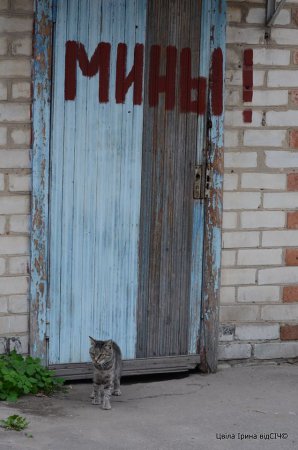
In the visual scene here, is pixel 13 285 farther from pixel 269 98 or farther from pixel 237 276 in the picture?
pixel 269 98

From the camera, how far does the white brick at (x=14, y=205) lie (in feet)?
22.1

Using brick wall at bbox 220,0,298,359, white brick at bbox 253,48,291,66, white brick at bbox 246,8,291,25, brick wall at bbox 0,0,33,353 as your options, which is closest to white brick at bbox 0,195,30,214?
brick wall at bbox 0,0,33,353

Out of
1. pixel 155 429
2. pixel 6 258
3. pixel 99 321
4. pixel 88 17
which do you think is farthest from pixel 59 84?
pixel 155 429

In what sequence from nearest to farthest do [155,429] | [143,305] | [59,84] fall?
[155,429] < [59,84] < [143,305]

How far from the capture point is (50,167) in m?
6.82

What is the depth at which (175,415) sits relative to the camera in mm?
6535

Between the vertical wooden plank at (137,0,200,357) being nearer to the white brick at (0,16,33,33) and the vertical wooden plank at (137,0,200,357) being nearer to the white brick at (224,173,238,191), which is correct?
the white brick at (224,173,238,191)

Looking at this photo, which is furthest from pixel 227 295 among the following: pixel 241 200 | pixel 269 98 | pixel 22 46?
pixel 22 46

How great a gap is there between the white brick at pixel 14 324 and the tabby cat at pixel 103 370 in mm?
508

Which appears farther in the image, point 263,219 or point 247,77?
point 263,219

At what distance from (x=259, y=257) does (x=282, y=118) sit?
1.06 metres

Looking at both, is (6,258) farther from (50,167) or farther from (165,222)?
(165,222)

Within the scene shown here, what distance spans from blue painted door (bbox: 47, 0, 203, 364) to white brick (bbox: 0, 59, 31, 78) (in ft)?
0.64

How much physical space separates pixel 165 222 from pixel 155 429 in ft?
5.34
